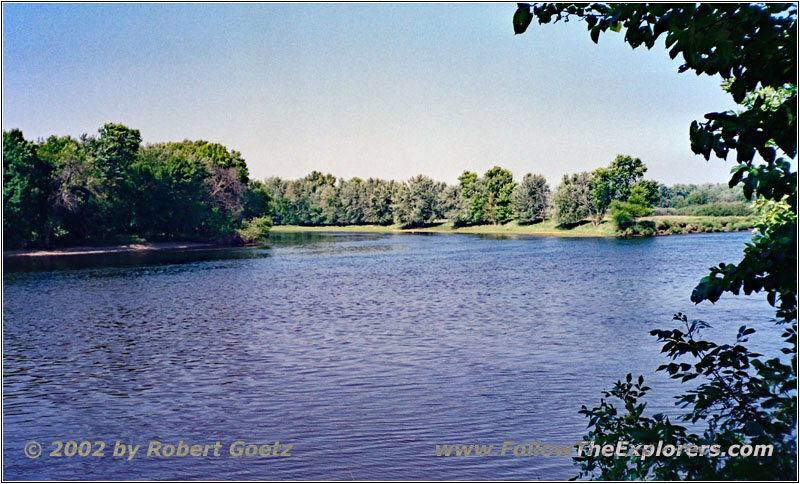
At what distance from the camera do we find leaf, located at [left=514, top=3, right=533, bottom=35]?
4043 mm

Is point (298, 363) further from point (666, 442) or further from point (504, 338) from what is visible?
point (666, 442)

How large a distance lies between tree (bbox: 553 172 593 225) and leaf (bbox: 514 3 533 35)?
94572 mm

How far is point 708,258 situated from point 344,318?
31649 millimetres

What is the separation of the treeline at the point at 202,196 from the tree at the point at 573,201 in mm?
138

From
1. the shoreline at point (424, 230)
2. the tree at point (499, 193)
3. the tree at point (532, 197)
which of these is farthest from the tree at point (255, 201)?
the tree at point (499, 193)

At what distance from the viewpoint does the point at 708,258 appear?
153 ft

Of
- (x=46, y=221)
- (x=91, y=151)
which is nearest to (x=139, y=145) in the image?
(x=91, y=151)

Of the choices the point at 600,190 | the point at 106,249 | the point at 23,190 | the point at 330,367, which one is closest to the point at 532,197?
the point at 600,190

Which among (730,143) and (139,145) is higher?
(139,145)

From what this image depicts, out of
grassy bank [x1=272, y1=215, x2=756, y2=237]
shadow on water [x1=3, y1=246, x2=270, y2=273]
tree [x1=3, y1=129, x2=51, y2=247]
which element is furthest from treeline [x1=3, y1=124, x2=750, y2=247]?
shadow on water [x1=3, y1=246, x2=270, y2=273]

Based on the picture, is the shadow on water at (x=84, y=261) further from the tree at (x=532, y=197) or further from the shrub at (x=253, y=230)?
the tree at (x=532, y=197)

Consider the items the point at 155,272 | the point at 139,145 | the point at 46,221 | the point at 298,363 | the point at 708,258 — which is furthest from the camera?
the point at 139,145

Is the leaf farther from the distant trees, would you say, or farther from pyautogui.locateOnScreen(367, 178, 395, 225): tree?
pyautogui.locateOnScreen(367, 178, 395, 225): tree

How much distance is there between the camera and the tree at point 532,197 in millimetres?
107375
